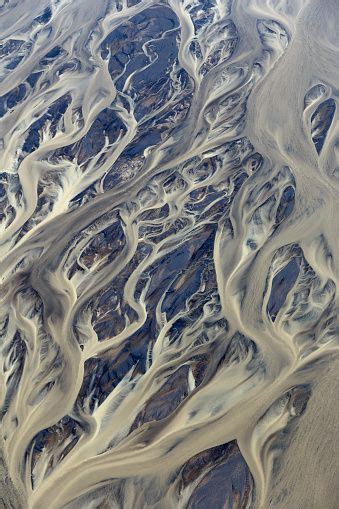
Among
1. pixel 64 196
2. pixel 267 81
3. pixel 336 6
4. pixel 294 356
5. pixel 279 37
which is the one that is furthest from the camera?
pixel 336 6

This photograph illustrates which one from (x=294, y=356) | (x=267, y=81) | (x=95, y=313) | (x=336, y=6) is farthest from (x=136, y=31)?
(x=294, y=356)

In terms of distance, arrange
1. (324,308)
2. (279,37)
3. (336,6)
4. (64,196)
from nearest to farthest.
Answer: (324,308) < (64,196) < (279,37) < (336,6)

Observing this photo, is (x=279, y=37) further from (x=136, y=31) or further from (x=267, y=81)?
(x=136, y=31)

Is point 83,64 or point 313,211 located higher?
point 83,64

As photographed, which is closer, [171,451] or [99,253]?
[171,451]

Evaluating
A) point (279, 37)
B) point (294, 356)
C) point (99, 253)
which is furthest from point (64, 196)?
point (279, 37)

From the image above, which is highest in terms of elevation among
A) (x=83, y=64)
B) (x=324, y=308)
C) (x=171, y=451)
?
(x=83, y=64)
